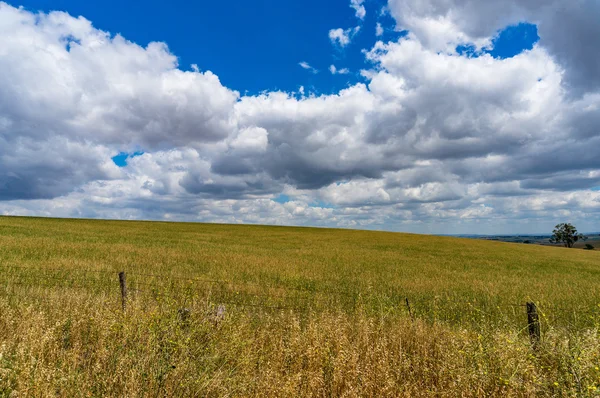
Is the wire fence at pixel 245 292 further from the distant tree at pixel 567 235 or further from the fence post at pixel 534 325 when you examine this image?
the distant tree at pixel 567 235

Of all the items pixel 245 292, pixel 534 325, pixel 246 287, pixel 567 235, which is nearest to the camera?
pixel 534 325

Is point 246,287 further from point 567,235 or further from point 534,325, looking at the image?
point 567,235

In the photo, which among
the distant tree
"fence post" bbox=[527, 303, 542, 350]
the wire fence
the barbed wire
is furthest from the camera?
the distant tree

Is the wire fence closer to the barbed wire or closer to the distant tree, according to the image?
the barbed wire

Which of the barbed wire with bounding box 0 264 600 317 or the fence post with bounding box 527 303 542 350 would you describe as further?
the barbed wire with bounding box 0 264 600 317

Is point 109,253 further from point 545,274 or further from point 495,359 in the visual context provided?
point 545,274

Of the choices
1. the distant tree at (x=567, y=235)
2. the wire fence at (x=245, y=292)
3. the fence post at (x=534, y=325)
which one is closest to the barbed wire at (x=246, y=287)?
the wire fence at (x=245, y=292)

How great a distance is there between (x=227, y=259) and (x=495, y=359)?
784 inches

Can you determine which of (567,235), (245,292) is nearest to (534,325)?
(245,292)

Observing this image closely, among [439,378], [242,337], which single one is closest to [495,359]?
[439,378]

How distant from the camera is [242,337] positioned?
22.3ft

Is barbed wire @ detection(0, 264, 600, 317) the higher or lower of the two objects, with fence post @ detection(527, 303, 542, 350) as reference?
lower

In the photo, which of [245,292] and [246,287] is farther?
[246,287]

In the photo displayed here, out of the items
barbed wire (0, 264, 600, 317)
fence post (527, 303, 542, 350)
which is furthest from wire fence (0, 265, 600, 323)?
fence post (527, 303, 542, 350)
